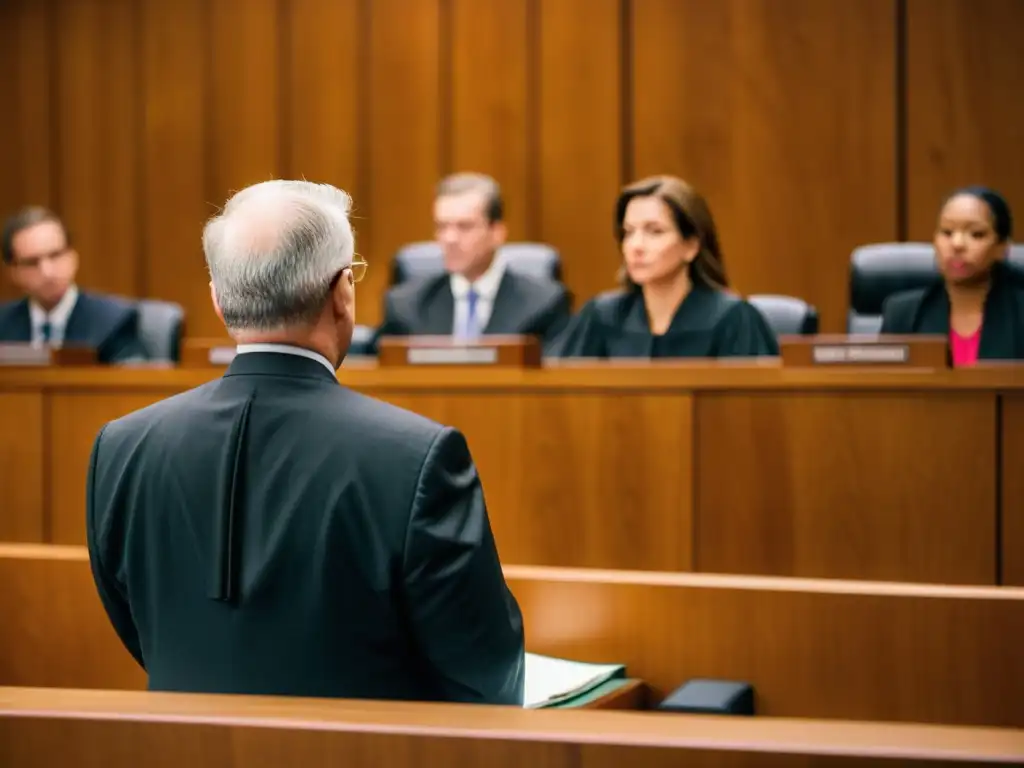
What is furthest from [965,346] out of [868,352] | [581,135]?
[581,135]

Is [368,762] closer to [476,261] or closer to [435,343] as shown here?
[435,343]

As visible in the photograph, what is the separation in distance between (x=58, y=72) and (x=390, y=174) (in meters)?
1.87

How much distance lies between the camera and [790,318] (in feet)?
13.9

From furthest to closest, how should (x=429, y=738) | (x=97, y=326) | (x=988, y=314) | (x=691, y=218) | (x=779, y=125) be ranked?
(x=779, y=125) → (x=97, y=326) → (x=988, y=314) → (x=691, y=218) → (x=429, y=738)

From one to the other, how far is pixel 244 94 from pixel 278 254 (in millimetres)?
5204

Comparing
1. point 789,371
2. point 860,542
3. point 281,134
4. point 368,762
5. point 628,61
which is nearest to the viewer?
point 368,762

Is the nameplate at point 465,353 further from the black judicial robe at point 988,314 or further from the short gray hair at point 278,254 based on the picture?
the black judicial robe at point 988,314

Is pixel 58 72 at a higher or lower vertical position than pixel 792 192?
higher

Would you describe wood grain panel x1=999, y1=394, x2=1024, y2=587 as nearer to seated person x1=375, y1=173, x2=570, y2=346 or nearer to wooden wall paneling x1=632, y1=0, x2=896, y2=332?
seated person x1=375, y1=173, x2=570, y2=346

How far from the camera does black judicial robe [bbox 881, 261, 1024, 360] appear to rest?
154 inches

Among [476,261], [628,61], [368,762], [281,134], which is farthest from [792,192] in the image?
[368,762]

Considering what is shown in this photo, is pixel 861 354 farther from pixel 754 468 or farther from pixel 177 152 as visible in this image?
pixel 177 152

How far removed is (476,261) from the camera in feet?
14.9

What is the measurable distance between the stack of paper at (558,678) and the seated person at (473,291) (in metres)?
2.77
